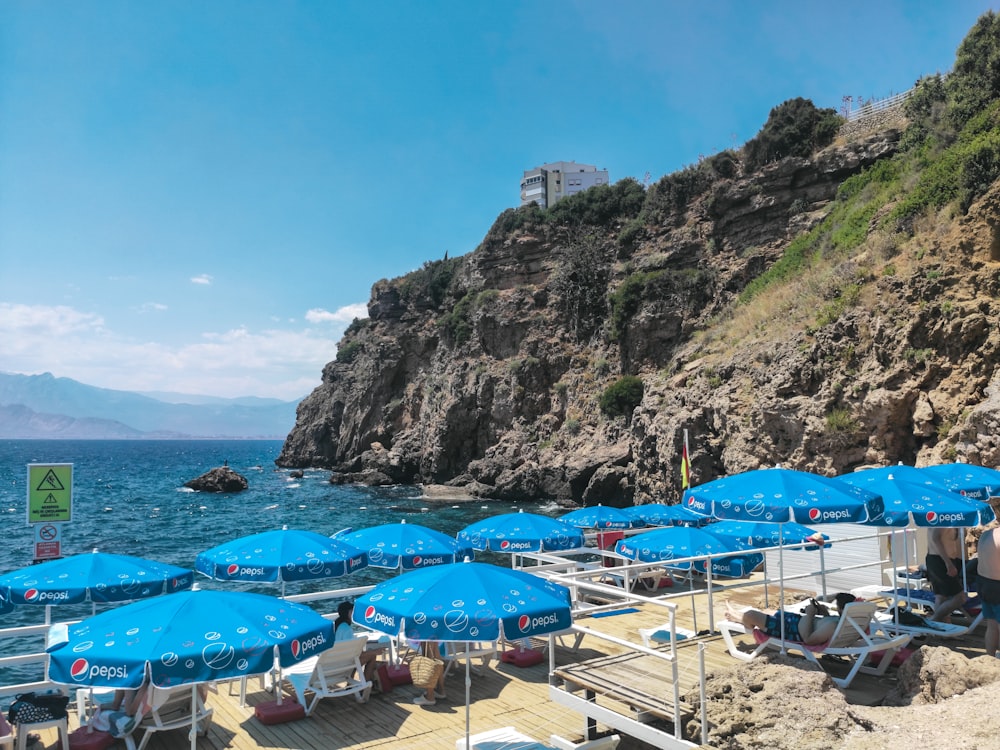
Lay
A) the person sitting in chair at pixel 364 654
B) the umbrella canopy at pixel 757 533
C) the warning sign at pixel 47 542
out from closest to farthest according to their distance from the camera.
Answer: the person sitting in chair at pixel 364 654, the warning sign at pixel 47 542, the umbrella canopy at pixel 757 533

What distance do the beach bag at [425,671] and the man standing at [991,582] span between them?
21.7 ft

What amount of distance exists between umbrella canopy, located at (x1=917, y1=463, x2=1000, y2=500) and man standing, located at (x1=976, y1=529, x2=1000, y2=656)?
334cm

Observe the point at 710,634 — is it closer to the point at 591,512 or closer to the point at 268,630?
the point at 591,512

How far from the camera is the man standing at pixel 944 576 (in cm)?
1016

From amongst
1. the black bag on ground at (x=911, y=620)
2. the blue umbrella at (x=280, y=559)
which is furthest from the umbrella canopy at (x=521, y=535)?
the black bag on ground at (x=911, y=620)

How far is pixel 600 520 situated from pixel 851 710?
9725mm

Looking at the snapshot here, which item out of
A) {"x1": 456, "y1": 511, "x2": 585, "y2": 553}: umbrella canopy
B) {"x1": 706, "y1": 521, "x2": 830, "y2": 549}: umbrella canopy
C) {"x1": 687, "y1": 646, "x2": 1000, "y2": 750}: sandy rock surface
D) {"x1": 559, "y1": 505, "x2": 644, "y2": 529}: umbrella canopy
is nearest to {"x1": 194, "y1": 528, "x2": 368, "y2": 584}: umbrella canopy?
{"x1": 456, "y1": 511, "x2": 585, "y2": 553}: umbrella canopy

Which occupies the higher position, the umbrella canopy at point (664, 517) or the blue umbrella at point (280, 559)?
the blue umbrella at point (280, 559)

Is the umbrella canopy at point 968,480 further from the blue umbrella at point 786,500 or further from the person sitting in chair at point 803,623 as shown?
the person sitting in chair at point 803,623

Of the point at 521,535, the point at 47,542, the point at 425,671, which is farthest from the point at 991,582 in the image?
the point at 47,542

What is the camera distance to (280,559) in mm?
9352

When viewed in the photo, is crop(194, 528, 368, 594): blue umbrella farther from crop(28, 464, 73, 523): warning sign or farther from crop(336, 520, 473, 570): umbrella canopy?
crop(28, 464, 73, 523): warning sign

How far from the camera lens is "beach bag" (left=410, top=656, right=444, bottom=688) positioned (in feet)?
28.1

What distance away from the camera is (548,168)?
4500 inches
